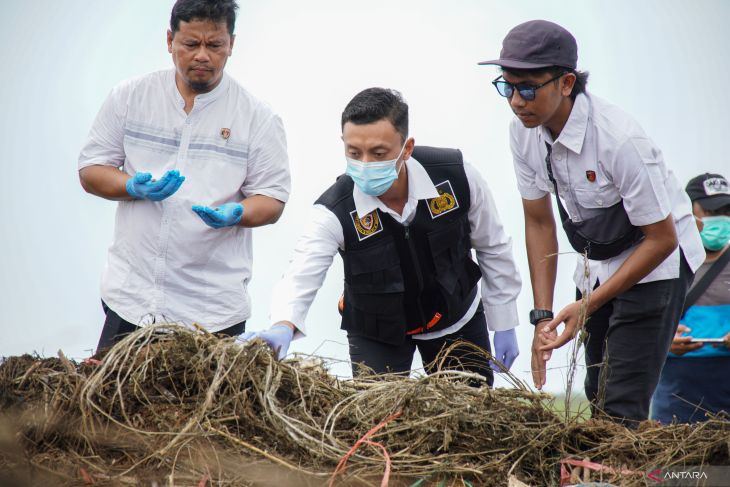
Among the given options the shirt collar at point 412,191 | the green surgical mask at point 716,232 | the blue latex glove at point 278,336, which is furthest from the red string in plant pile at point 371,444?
the green surgical mask at point 716,232

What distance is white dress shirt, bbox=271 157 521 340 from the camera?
3.40 m

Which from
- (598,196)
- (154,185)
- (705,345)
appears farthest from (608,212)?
(154,185)

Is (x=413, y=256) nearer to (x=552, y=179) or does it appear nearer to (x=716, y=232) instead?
(x=552, y=179)

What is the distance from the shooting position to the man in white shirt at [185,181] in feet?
12.0

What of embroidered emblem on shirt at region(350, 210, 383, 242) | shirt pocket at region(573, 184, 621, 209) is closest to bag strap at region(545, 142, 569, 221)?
shirt pocket at region(573, 184, 621, 209)

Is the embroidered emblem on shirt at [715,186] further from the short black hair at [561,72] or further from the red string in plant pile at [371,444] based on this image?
the red string in plant pile at [371,444]

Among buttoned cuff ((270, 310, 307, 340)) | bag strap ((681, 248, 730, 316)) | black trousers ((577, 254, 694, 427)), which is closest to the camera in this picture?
buttoned cuff ((270, 310, 307, 340))

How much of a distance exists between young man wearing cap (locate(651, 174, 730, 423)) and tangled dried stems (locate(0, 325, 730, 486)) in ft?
6.46

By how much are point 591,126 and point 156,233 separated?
6.13 feet

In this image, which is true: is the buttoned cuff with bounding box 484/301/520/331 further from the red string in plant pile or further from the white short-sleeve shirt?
the red string in plant pile

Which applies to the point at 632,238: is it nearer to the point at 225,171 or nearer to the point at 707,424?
the point at 707,424

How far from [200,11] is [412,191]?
119 centimetres

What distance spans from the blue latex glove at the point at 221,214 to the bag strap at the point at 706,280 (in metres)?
2.59

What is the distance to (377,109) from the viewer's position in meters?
3.61
